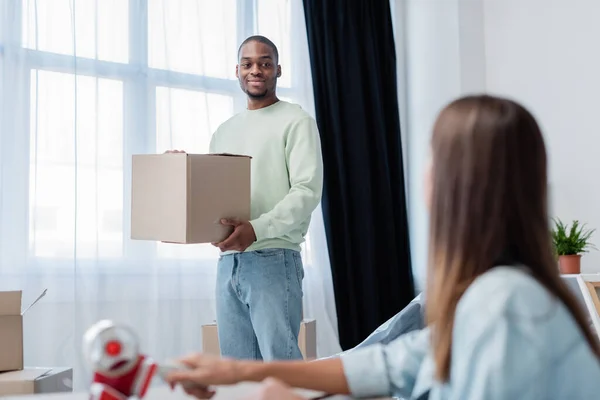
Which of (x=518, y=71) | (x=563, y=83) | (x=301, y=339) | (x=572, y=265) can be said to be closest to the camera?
(x=301, y=339)

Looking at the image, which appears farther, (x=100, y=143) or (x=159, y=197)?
(x=100, y=143)

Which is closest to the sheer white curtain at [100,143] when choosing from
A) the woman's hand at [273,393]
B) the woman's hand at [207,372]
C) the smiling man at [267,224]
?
the smiling man at [267,224]

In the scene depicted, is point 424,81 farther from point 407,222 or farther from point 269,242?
point 269,242

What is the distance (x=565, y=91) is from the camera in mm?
3742

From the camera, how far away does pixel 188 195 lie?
2.04 meters

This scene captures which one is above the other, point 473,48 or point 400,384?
point 473,48

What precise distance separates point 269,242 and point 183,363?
136cm

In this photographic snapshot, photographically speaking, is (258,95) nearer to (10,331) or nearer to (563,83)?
(10,331)

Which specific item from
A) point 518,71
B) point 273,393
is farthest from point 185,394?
point 518,71

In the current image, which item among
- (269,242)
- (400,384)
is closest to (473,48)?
(269,242)

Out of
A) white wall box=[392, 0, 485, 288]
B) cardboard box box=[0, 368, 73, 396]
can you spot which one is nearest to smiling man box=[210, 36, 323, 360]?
cardboard box box=[0, 368, 73, 396]

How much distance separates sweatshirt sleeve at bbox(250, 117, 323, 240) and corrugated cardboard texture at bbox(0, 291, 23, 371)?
0.66m

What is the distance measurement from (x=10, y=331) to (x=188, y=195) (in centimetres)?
58

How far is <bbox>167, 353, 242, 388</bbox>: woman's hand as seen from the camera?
877 mm
